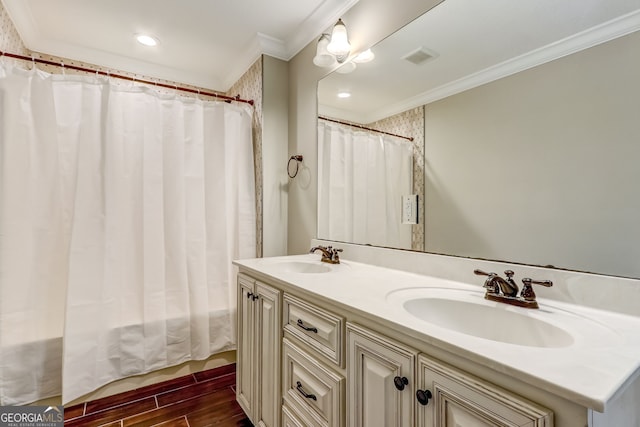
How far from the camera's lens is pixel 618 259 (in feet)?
2.68

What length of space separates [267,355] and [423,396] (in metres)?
0.83

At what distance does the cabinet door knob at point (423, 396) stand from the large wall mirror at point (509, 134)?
2.02 ft

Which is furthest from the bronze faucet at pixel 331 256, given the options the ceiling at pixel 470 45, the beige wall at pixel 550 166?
the ceiling at pixel 470 45

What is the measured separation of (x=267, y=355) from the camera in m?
1.31

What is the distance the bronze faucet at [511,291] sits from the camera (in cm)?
85

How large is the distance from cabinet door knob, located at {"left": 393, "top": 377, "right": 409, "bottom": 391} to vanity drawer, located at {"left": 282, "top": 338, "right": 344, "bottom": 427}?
0.24 metres

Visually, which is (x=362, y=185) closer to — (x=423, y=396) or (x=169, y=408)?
(x=423, y=396)

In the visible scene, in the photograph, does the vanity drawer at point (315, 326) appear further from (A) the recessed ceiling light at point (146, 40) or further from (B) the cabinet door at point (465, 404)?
(A) the recessed ceiling light at point (146, 40)

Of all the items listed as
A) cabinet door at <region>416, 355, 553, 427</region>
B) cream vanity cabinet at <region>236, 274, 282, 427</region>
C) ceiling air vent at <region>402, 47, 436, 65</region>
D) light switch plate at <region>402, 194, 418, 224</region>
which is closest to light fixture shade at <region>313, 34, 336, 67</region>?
ceiling air vent at <region>402, 47, 436, 65</region>

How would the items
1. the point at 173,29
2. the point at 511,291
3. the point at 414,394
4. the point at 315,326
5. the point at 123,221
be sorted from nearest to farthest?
the point at 414,394 < the point at 511,291 < the point at 315,326 < the point at 123,221 < the point at 173,29

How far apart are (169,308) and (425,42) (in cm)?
217

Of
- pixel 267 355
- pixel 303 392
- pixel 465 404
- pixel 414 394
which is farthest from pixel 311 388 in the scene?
pixel 465 404

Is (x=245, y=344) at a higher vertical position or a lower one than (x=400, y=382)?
lower

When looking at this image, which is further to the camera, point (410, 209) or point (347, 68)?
point (347, 68)
